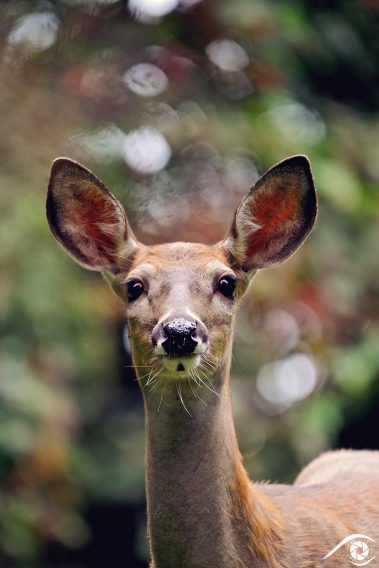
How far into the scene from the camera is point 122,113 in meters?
7.71

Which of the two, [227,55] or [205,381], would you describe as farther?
[227,55]

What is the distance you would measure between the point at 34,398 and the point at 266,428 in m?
1.93

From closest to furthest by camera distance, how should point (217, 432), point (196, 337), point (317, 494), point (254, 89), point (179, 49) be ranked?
point (196, 337) → point (217, 432) → point (317, 494) → point (179, 49) → point (254, 89)

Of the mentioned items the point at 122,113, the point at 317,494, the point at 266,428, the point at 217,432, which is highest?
the point at 122,113

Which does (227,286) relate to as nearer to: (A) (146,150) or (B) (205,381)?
(B) (205,381)

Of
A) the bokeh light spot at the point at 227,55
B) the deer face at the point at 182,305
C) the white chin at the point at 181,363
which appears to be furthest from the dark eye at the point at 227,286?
the bokeh light spot at the point at 227,55

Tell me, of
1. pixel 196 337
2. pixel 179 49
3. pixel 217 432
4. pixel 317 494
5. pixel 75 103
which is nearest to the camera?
pixel 196 337

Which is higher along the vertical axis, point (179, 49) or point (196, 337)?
point (179, 49)

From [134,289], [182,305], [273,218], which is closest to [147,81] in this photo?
[273,218]

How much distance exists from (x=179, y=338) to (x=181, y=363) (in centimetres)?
13

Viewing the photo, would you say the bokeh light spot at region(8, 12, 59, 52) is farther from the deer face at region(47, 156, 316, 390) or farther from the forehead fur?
the forehead fur

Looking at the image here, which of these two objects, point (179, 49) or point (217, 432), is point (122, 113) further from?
point (217, 432)

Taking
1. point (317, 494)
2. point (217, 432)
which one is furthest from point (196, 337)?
point (317, 494)

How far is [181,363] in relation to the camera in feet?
14.4
